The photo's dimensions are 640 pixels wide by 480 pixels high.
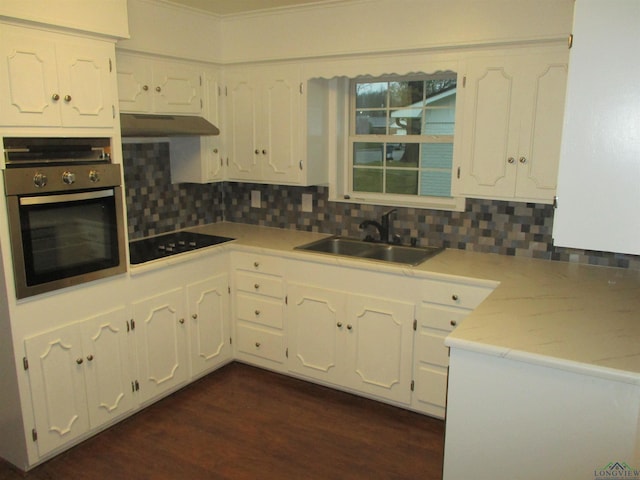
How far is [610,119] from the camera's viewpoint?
5.40 feet

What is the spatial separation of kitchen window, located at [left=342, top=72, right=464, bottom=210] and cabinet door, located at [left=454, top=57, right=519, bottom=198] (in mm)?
332

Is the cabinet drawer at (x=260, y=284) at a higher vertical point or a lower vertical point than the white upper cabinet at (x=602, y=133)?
lower

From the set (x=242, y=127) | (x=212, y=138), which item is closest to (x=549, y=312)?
(x=242, y=127)

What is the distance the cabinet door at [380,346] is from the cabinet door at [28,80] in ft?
6.10

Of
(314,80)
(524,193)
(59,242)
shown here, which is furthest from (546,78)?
(59,242)

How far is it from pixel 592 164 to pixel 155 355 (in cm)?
248

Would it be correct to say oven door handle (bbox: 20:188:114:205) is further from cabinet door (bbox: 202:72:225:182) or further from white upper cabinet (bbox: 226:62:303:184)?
white upper cabinet (bbox: 226:62:303:184)

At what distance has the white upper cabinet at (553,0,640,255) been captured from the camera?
63.5 inches

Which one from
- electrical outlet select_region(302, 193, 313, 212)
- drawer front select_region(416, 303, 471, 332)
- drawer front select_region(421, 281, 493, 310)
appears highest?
electrical outlet select_region(302, 193, 313, 212)

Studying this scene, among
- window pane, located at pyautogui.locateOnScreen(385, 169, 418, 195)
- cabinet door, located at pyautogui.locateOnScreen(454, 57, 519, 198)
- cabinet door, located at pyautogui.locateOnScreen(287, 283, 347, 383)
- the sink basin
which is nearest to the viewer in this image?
cabinet door, located at pyautogui.locateOnScreen(454, 57, 519, 198)

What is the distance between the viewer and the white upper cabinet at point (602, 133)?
1.61 metres

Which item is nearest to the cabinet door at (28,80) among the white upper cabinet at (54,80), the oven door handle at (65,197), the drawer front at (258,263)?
the white upper cabinet at (54,80)

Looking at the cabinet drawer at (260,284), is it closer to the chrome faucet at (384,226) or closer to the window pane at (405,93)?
the chrome faucet at (384,226)

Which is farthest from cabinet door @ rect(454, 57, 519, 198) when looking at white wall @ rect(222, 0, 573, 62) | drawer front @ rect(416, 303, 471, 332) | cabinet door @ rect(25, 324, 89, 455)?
cabinet door @ rect(25, 324, 89, 455)
